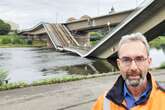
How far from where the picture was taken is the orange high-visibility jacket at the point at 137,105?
9.07ft

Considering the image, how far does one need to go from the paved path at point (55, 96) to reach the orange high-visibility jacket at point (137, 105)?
6.99 metres

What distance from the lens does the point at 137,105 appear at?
2.82 m

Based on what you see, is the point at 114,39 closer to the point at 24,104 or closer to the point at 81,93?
the point at 81,93

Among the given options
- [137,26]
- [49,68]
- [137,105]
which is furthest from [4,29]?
[137,105]

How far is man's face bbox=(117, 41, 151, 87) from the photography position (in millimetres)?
2924

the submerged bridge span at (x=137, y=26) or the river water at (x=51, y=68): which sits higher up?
the submerged bridge span at (x=137, y=26)

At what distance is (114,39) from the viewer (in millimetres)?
35750

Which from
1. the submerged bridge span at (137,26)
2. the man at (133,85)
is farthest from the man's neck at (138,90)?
the submerged bridge span at (137,26)

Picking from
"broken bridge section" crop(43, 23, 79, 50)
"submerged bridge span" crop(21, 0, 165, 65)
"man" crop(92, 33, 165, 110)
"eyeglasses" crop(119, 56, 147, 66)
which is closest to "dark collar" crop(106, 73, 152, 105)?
"man" crop(92, 33, 165, 110)

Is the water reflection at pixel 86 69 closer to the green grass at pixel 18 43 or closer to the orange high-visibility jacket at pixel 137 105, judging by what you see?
the orange high-visibility jacket at pixel 137 105

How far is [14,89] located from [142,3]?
65.8 ft

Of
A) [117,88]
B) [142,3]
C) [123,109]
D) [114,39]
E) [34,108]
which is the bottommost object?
[34,108]

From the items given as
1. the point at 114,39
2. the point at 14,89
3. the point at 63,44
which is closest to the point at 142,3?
the point at 114,39

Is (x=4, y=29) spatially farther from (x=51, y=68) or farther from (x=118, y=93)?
(x=118, y=93)
